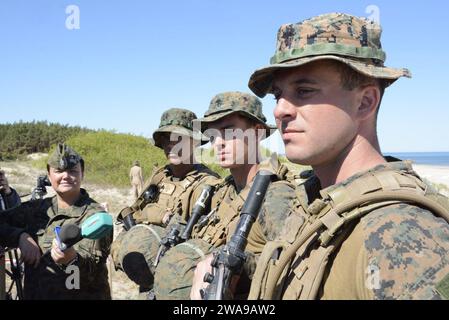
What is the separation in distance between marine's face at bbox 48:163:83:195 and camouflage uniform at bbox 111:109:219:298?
2.27 ft

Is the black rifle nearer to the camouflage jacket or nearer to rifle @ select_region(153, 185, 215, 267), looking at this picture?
rifle @ select_region(153, 185, 215, 267)

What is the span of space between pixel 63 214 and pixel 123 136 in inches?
976

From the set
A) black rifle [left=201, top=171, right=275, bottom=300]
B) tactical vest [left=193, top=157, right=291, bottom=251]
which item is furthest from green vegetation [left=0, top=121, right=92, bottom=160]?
black rifle [left=201, top=171, right=275, bottom=300]

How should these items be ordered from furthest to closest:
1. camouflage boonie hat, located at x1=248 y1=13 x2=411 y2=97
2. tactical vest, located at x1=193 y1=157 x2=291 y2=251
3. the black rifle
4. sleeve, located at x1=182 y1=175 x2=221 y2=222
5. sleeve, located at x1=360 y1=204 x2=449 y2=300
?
sleeve, located at x1=182 y1=175 x2=221 y2=222, tactical vest, located at x1=193 y1=157 x2=291 y2=251, the black rifle, camouflage boonie hat, located at x1=248 y1=13 x2=411 y2=97, sleeve, located at x1=360 y1=204 x2=449 y2=300

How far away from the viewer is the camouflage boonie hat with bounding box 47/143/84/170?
13.1 feet

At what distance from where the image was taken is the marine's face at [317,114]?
64.0 inches

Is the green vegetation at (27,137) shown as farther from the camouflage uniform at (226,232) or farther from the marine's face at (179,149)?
the camouflage uniform at (226,232)

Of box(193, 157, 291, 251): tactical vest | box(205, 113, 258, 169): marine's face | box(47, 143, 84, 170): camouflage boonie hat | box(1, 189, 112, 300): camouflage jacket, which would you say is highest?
box(205, 113, 258, 169): marine's face

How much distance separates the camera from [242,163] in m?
3.43

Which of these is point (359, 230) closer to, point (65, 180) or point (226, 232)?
point (226, 232)

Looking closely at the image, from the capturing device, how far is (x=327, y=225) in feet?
4.80

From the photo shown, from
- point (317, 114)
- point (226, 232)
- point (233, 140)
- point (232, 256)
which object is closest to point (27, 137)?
point (233, 140)

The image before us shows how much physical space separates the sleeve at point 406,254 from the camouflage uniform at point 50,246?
301 cm
